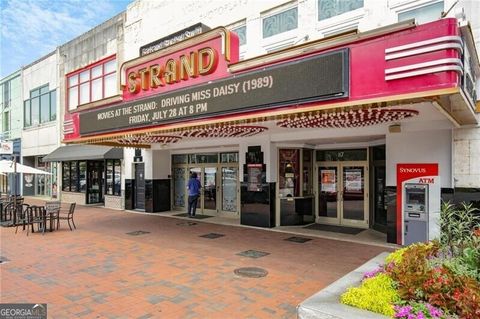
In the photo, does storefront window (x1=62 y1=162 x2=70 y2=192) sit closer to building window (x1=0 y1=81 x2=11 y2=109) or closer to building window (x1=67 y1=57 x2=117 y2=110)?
building window (x1=67 y1=57 x2=117 y2=110)

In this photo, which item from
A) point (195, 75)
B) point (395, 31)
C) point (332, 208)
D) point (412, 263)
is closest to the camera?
point (412, 263)

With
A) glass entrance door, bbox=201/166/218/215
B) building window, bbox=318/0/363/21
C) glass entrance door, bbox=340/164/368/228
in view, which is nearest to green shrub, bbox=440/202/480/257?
glass entrance door, bbox=340/164/368/228

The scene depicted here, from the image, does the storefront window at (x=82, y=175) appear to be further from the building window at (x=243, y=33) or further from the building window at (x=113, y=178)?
the building window at (x=243, y=33)

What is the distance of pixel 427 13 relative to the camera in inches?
320

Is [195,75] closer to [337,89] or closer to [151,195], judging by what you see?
[337,89]

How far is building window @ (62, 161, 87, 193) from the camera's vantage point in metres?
19.2

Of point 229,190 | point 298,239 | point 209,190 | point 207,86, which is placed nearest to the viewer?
point 207,86

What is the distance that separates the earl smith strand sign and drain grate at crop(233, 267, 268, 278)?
3014mm

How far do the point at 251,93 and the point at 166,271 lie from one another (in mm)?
3693

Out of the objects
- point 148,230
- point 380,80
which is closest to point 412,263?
point 380,80

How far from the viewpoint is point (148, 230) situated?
10930 millimetres

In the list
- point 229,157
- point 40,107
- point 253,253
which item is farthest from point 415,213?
point 40,107

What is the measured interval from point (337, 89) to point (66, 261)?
249 inches

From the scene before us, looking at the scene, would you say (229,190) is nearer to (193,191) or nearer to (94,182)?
(193,191)
